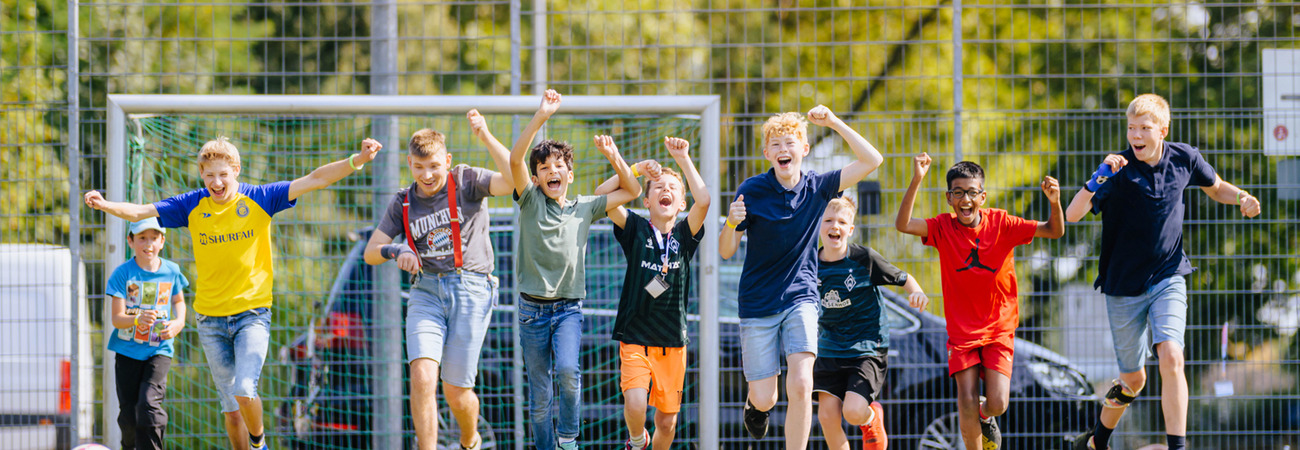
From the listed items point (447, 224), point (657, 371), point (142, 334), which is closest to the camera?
point (447, 224)

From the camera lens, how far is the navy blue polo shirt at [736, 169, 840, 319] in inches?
200

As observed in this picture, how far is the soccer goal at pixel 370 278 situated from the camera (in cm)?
603

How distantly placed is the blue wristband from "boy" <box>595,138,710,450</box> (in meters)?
2.10

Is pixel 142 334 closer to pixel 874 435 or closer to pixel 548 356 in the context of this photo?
pixel 548 356

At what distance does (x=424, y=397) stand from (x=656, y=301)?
1311 mm

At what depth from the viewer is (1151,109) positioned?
5.32 meters

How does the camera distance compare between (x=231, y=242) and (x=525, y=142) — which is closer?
(x=525, y=142)

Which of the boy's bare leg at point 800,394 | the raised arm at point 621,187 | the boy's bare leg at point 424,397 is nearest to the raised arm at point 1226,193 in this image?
the boy's bare leg at point 800,394

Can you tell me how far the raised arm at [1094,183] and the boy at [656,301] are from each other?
205 cm

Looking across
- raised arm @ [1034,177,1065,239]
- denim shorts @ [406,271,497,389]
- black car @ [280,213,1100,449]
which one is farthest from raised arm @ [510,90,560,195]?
raised arm @ [1034,177,1065,239]

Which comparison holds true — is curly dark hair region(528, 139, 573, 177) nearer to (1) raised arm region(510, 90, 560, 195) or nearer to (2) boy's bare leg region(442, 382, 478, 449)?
(1) raised arm region(510, 90, 560, 195)

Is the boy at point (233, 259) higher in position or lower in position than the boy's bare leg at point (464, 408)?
higher

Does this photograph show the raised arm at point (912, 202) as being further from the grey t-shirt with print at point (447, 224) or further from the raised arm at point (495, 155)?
the grey t-shirt with print at point (447, 224)

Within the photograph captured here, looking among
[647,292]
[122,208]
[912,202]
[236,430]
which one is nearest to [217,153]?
[122,208]
